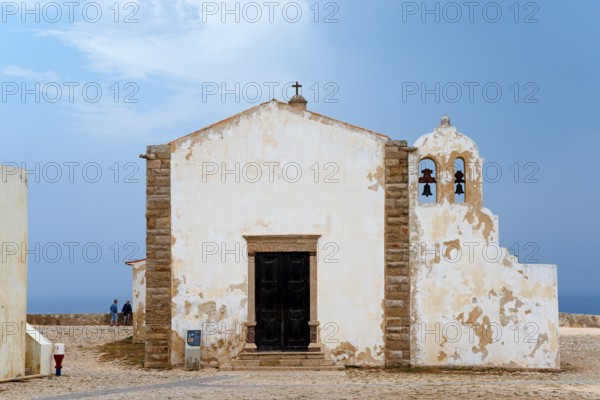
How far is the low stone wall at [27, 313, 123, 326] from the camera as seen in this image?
105 ft

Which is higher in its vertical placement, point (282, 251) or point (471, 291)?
point (282, 251)

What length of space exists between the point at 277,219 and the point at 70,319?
1704cm

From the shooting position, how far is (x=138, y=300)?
23547mm

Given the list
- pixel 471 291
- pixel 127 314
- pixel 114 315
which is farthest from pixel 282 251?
pixel 114 315

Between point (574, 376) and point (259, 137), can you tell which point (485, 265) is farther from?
point (259, 137)

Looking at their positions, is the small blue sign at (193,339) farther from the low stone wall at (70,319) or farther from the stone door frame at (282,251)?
the low stone wall at (70,319)

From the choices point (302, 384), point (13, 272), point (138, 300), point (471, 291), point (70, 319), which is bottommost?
point (302, 384)

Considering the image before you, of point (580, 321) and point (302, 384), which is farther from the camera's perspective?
point (580, 321)

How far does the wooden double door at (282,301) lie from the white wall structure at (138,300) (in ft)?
20.3

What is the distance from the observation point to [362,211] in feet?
59.2

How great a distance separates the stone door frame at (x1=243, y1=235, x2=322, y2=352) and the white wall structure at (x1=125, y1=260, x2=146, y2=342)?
6.14 m

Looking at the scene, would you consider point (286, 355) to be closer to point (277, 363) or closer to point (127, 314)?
point (277, 363)

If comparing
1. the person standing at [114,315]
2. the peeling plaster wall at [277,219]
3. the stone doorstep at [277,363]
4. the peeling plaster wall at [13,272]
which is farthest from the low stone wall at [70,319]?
the peeling plaster wall at [13,272]

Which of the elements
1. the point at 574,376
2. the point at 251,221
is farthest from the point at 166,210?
the point at 574,376
